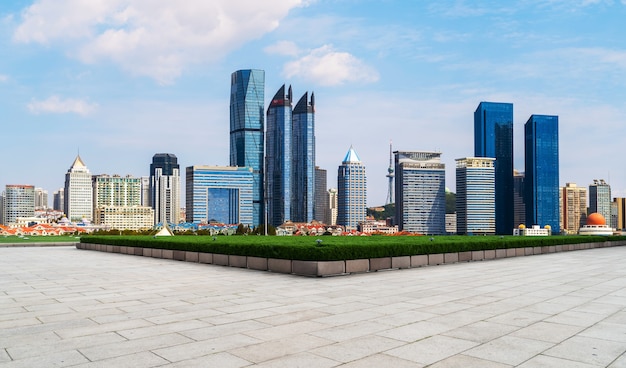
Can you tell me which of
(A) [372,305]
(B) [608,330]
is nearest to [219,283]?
(A) [372,305]

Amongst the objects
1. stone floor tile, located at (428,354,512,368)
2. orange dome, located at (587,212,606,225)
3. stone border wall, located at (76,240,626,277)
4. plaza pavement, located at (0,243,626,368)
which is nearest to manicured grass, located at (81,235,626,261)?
stone border wall, located at (76,240,626,277)

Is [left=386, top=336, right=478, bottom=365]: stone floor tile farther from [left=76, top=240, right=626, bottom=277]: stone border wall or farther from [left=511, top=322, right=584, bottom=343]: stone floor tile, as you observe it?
[left=76, top=240, right=626, bottom=277]: stone border wall

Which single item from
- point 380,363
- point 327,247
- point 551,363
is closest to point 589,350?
point 551,363

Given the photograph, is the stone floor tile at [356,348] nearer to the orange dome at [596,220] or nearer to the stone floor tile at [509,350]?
the stone floor tile at [509,350]

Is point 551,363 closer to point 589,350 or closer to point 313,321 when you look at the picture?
point 589,350

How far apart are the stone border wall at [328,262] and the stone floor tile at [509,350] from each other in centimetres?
756

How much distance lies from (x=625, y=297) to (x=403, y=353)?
7.35m

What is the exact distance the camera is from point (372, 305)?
956 centimetres

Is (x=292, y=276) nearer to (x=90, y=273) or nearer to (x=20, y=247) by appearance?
(x=90, y=273)

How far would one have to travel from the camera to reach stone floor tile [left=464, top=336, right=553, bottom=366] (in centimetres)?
603

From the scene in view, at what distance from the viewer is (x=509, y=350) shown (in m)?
6.39

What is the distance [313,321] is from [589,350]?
3925 millimetres

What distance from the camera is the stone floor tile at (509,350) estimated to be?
603 cm

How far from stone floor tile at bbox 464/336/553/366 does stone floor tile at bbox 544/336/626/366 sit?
0.20m
